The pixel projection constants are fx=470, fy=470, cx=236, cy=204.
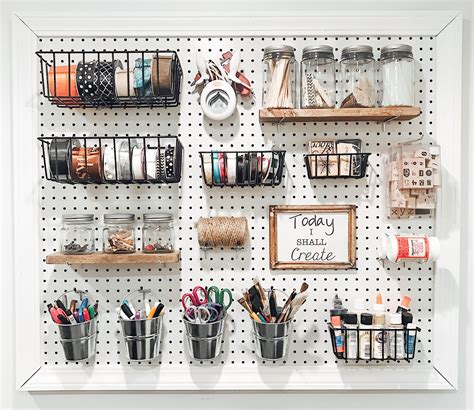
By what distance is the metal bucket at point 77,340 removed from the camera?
128 cm

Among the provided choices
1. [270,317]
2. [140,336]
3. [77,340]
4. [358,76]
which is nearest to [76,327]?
A: [77,340]

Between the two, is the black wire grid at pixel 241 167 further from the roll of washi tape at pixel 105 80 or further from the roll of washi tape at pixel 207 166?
the roll of washi tape at pixel 105 80

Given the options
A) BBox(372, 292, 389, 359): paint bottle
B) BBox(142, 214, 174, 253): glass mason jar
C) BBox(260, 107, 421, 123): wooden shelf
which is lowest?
BBox(372, 292, 389, 359): paint bottle

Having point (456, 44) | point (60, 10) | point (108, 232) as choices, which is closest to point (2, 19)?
point (60, 10)

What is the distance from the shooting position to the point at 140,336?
1.29 metres

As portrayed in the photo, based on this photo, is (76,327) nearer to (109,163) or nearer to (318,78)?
(109,163)

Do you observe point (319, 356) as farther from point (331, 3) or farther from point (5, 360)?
point (331, 3)

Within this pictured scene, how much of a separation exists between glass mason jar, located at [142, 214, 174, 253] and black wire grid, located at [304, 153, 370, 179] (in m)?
0.44

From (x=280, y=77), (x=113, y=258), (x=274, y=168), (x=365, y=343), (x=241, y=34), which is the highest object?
(x=241, y=34)

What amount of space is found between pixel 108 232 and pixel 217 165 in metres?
0.36

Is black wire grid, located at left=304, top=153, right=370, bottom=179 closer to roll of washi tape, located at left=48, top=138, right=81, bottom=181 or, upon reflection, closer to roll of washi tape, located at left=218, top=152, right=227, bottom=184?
roll of washi tape, located at left=218, top=152, right=227, bottom=184

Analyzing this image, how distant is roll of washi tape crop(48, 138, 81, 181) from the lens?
4.10ft

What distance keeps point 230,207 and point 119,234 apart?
1.07 feet

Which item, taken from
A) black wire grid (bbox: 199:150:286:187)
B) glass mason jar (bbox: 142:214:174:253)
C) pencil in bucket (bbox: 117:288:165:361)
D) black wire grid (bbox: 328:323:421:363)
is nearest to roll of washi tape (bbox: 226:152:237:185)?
black wire grid (bbox: 199:150:286:187)
